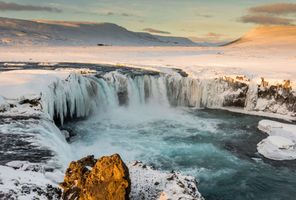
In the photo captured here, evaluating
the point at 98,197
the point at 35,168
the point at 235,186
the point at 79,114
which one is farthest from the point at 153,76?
the point at 98,197

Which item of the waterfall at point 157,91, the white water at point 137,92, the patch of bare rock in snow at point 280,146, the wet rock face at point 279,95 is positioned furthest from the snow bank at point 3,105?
the wet rock face at point 279,95

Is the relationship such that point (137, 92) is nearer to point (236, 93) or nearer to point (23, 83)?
point (236, 93)

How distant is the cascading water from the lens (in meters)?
16.1

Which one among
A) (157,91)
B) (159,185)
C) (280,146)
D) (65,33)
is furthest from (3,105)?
(65,33)

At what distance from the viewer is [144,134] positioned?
21.6 meters

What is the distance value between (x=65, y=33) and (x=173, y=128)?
12542 centimetres

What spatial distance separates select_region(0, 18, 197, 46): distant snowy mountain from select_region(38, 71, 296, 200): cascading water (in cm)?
7345

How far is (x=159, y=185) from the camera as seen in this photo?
34.9 ft

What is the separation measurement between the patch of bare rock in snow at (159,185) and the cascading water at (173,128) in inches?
145

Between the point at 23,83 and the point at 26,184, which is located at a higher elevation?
the point at 23,83

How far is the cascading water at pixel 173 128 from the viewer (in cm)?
1606

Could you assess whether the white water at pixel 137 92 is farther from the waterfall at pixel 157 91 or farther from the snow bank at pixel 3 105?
the snow bank at pixel 3 105

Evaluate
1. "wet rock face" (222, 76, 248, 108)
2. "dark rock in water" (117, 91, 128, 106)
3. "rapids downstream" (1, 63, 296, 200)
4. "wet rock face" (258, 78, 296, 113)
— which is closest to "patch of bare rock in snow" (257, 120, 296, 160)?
"rapids downstream" (1, 63, 296, 200)

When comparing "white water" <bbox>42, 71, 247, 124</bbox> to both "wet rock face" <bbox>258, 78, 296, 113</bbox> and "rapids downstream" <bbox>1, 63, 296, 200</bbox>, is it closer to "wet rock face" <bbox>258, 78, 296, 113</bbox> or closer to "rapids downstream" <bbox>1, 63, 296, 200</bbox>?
"rapids downstream" <bbox>1, 63, 296, 200</bbox>
